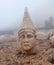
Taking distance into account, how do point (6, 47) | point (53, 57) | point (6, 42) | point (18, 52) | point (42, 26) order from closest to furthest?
point (53, 57), point (18, 52), point (6, 47), point (6, 42), point (42, 26)

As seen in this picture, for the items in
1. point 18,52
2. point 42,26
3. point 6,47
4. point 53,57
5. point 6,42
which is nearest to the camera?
point 53,57

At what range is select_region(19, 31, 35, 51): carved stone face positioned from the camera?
7730mm

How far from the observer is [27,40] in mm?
7723

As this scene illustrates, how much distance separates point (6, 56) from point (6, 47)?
1870 mm

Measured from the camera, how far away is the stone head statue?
7742mm

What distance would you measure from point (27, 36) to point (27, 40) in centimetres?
14

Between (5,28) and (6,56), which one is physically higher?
(5,28)

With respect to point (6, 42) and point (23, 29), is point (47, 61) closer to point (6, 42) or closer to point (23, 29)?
point (23, 29)

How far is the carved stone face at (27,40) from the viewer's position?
7730 mm

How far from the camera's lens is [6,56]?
26.3 ft

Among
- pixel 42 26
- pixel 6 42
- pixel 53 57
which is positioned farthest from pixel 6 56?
pixel 42 26

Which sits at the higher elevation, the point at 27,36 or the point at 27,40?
the point at 27,36

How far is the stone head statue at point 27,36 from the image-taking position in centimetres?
774

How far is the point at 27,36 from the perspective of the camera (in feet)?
25.6
